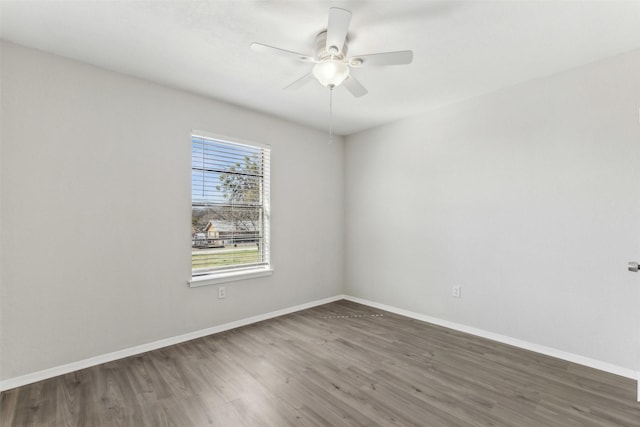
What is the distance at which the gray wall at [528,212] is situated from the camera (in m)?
2.38

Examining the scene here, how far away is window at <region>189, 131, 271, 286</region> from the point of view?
126 inches

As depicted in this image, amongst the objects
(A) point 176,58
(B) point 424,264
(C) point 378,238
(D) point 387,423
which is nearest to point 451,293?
(B) point 424,264

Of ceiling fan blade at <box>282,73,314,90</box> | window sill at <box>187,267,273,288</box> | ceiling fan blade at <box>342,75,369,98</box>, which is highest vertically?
ceiling fan blade at <box>282,73,314,90</box>

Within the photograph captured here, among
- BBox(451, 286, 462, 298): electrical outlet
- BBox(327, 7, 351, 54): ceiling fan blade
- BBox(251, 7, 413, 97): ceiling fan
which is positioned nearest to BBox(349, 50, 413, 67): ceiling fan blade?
BBox(251, 7, 413, 97): ceiling fan

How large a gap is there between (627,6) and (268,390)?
3410 millimetres

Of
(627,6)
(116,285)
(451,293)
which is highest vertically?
(627,6)

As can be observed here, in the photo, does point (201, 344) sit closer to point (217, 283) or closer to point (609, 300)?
point (217, 283)

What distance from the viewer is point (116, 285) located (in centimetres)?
262

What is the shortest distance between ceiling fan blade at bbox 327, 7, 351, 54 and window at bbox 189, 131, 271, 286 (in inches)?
75.7

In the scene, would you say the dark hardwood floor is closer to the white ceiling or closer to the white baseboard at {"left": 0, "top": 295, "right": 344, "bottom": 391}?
the white baseboard at {"left": 0, "top": 295, "right": 344, "bottom": 391}

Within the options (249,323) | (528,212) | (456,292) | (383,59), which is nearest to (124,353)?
(249,323)

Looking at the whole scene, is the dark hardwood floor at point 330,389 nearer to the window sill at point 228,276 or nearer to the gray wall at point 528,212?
the gray wall at point 528,212

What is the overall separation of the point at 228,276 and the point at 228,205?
804 mm

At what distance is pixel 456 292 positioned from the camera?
3.34m
